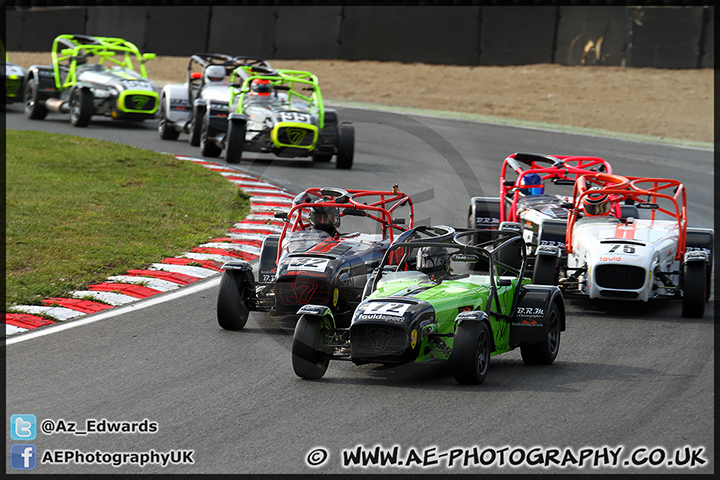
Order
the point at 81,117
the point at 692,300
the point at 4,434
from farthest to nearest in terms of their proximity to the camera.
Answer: the point at 81,117 < the point at 692,300 < the point at 4,434

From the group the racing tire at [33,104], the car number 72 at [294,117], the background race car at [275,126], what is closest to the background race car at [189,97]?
the background race car at [275,126]

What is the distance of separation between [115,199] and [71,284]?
4475 millimetres

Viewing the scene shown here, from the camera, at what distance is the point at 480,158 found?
69.2 feet

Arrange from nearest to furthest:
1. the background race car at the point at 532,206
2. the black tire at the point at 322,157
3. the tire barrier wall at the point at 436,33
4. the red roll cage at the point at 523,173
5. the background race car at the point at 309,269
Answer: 1. the background race car at the point at 309,269
2. the background race car at the point at 532,206
3. the red roll cage at the point at 523,173
4. the black tire at the point at 322,157
5. the tire barrier wall at the point at 436,33

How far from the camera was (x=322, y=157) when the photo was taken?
2002 cm

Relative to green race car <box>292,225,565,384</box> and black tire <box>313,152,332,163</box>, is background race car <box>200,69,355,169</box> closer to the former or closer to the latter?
black tire <box>313,152,332,163</box>

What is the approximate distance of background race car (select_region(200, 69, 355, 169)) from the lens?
18.7 metres

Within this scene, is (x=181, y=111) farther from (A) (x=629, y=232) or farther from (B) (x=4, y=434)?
(B) (x=4, y=434)

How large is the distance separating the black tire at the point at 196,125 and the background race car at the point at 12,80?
6807 mm

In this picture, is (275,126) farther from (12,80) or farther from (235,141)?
(12,80)

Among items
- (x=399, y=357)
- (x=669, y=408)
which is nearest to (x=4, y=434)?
(x=399, y=357)

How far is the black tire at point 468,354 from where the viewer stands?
779cm

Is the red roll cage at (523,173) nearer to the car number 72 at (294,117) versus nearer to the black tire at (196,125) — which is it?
the car number 72 at (294,117)

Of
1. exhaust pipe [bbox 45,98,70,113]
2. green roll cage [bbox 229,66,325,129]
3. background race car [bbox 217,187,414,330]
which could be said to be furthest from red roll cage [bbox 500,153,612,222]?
exhaust pipe [bbox 45,98,70,113]
